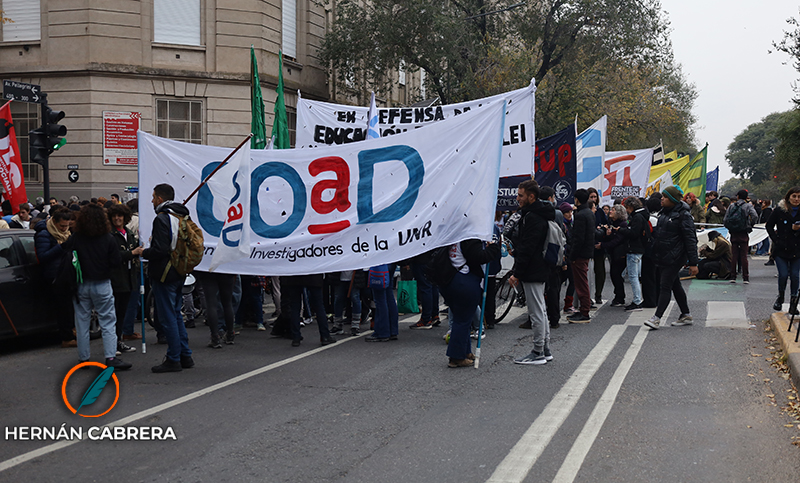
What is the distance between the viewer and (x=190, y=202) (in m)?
8.67

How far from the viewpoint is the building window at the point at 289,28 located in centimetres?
2522

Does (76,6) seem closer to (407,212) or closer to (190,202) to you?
(190,202)

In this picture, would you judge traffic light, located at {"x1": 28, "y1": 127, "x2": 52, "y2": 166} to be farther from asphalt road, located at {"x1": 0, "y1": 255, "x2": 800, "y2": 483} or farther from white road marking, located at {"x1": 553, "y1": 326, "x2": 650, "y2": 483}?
white road marking, located at {"x1": 553, "y1": 326, "x2": 650, "y2": 483}


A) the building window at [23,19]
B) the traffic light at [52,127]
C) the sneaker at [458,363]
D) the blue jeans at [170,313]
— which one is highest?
the building window at [23,19]

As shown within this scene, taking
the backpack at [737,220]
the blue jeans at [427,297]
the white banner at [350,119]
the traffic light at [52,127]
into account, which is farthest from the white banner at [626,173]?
the traffic light at [52,127]

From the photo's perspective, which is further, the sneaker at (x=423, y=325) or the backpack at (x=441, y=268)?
the sneaker at (x=423, y=325)

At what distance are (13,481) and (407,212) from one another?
4440 millimetres

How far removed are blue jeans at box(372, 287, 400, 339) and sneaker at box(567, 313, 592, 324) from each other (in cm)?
295

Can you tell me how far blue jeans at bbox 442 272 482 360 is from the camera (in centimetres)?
764

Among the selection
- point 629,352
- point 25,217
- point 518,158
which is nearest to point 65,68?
point 25,217

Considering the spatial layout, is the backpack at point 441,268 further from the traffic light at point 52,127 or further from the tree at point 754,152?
the tree at point 754,152

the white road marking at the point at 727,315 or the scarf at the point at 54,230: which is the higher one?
the scarf at the point at 54,230

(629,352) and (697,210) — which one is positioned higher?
(697,210)

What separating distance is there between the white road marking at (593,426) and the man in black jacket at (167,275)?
164 inches
